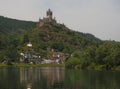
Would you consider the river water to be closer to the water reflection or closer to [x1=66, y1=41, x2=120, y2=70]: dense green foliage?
the water reflection

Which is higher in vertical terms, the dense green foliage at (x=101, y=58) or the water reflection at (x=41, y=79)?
the dense green foliage at (x=101, y=58)

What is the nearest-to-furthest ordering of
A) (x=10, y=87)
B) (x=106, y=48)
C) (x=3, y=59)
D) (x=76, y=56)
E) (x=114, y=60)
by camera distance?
(x=10, y=87), (x=114, y=60), (x=106, y=48), (x=76, y=56), (x=3, y=59)

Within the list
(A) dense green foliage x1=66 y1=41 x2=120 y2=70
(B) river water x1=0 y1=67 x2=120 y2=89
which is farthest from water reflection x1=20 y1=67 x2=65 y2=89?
(A) dense green foliage x1=66 y1=41 x2=120 y2=70

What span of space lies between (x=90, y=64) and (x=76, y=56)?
71.0 ft

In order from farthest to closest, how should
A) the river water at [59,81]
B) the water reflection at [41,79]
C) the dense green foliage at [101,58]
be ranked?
the dense green foliage at [101,58], the water reflection at [41,79], the river water at [59,81]

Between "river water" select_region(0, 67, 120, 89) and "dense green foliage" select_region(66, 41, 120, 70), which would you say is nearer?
"river water" select_region(0, 67, 120, 89)

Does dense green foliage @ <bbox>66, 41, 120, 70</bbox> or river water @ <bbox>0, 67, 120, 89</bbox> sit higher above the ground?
dense green foliage @ <bbox>66, 41, 120, 70</bbox>

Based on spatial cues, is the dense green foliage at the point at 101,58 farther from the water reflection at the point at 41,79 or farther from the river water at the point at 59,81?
the river water at the point at 59,81

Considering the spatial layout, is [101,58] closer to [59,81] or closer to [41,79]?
[41,79]

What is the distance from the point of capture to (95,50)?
445ft

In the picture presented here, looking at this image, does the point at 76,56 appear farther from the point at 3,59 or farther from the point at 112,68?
the point at 3,59

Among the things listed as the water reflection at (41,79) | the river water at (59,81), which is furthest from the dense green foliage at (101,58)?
the river water at (59,81)

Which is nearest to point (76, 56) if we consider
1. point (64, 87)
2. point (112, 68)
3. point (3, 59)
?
point (112, 68)

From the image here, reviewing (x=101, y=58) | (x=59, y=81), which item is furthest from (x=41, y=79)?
(x=101, y=58)
